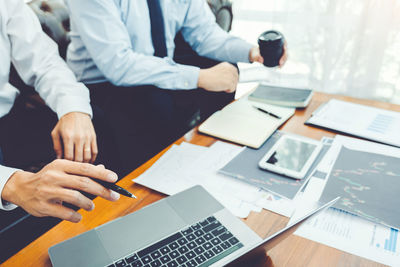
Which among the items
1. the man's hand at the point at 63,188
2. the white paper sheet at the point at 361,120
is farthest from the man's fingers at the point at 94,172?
the white paper sheet at the point at 361,120

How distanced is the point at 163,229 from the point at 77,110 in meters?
0.48

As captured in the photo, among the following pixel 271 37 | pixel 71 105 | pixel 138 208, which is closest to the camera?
pixel 138 208

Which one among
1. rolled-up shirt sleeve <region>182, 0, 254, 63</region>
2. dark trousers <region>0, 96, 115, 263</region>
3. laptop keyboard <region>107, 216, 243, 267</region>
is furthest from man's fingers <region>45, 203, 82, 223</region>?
rolled-up shirt sleeve <region>182, 0, 254, 63</region>

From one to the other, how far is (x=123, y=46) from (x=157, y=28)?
0.19 meters

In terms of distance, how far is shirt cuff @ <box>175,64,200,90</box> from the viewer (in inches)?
47.2

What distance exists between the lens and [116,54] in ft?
3.79

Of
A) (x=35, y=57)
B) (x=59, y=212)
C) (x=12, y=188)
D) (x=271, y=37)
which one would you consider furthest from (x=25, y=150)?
(x=271, y=37)

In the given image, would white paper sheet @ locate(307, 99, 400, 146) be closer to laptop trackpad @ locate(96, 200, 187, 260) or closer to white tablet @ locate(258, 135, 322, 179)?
white tablet @ locate(258, 135, 322, 179)

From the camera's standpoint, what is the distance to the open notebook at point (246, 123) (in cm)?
89

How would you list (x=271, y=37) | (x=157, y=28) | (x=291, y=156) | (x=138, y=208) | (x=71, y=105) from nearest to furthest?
(x=138, y=208) < (x=291, y=156) < (x=71, y=105) < (x=271, y=37) < (x=157, y=28)

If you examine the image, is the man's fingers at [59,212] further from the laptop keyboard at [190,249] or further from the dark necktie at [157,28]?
the dark necktie at [157,28]

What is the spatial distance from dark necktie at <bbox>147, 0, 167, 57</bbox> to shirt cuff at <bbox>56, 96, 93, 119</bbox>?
51 centimetres

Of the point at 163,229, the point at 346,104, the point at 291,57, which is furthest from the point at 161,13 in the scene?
the point at 291,57

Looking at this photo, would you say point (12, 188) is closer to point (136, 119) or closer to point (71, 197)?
point (71, 197)
